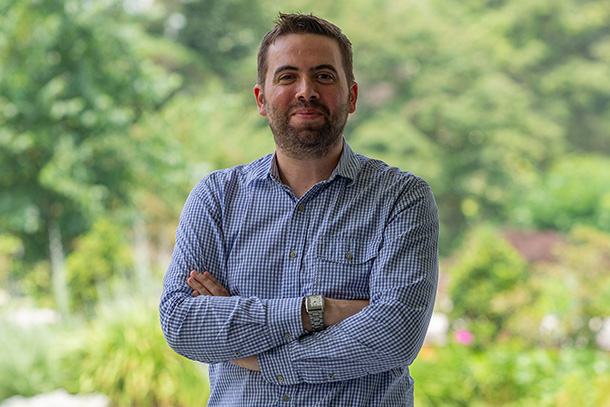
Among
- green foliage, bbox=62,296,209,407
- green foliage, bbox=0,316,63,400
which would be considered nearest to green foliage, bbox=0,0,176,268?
green foliage, bbox=0,316,63,400

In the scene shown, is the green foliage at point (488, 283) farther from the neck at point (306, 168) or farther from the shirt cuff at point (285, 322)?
the shirt cuff at point (285, 322)

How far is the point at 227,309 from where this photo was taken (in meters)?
1.36

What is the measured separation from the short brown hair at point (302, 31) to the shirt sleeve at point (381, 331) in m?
0.40

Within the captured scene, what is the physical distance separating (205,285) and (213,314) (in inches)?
3.1

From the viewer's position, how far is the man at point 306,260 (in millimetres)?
1325

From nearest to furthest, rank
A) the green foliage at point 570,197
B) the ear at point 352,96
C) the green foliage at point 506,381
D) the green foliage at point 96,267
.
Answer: the ear at point 352,96, the green foliage at point 506,381, the green foliage at point 96,267, the green foliage at point 570,197

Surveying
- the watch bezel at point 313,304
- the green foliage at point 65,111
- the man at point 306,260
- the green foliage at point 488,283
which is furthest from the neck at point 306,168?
the green foliage at point 65,111

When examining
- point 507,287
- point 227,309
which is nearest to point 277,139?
point 227,309

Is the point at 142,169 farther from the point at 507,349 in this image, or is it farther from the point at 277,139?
the point at 277,139

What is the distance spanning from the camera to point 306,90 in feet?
4.61

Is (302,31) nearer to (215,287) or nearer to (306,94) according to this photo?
(306,94)

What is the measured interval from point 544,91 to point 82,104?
6411mm

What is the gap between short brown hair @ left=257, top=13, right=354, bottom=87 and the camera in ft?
4.77

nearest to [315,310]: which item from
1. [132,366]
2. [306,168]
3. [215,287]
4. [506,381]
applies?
[215,287]
